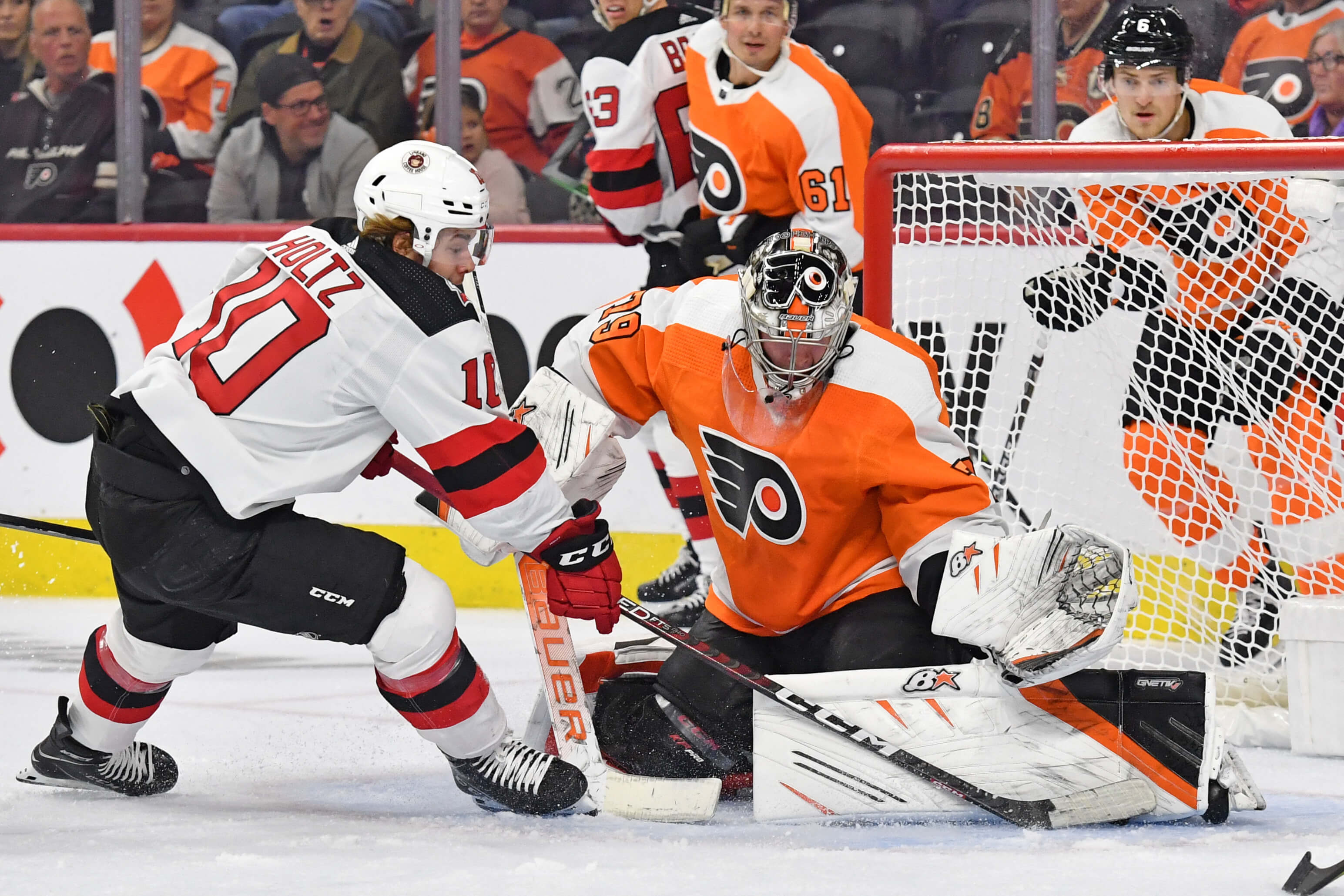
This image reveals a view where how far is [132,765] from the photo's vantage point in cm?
256

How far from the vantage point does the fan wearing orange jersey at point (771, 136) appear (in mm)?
3736

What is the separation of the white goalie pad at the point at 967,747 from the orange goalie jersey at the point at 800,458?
0.21 metres

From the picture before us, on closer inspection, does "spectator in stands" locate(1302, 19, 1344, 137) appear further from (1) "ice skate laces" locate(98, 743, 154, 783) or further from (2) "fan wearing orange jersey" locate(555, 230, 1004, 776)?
(1) "ice skate laces" locate(98, 743, 154, 783)

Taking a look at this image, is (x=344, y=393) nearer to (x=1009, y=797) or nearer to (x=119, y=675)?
(x=119, y=675)

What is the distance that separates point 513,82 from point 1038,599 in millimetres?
2617

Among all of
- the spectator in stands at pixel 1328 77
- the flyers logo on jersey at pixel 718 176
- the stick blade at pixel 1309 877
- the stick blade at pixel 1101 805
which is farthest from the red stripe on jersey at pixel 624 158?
the stick blade at pixel 1309 877

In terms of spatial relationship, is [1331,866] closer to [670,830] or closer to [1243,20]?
[670,830]

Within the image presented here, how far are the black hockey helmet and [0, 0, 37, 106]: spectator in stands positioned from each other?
296cm

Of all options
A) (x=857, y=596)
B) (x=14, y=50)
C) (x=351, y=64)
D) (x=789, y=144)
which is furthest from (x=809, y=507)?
(x=14, y=50)

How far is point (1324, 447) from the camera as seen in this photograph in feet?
10.6

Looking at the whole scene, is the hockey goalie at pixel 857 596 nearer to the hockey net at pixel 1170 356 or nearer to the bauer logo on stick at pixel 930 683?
the bauer logo on stick at pixel 930 683

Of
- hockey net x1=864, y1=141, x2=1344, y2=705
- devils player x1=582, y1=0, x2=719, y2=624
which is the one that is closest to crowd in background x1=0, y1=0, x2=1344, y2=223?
devils player x1=582, y1=0, x2=719, y2=624

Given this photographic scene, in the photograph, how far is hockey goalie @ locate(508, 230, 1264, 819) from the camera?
2346 mm

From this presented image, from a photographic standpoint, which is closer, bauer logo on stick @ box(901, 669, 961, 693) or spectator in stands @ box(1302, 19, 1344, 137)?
bauer logo on stick @ box(901, 669, 961, 693)
